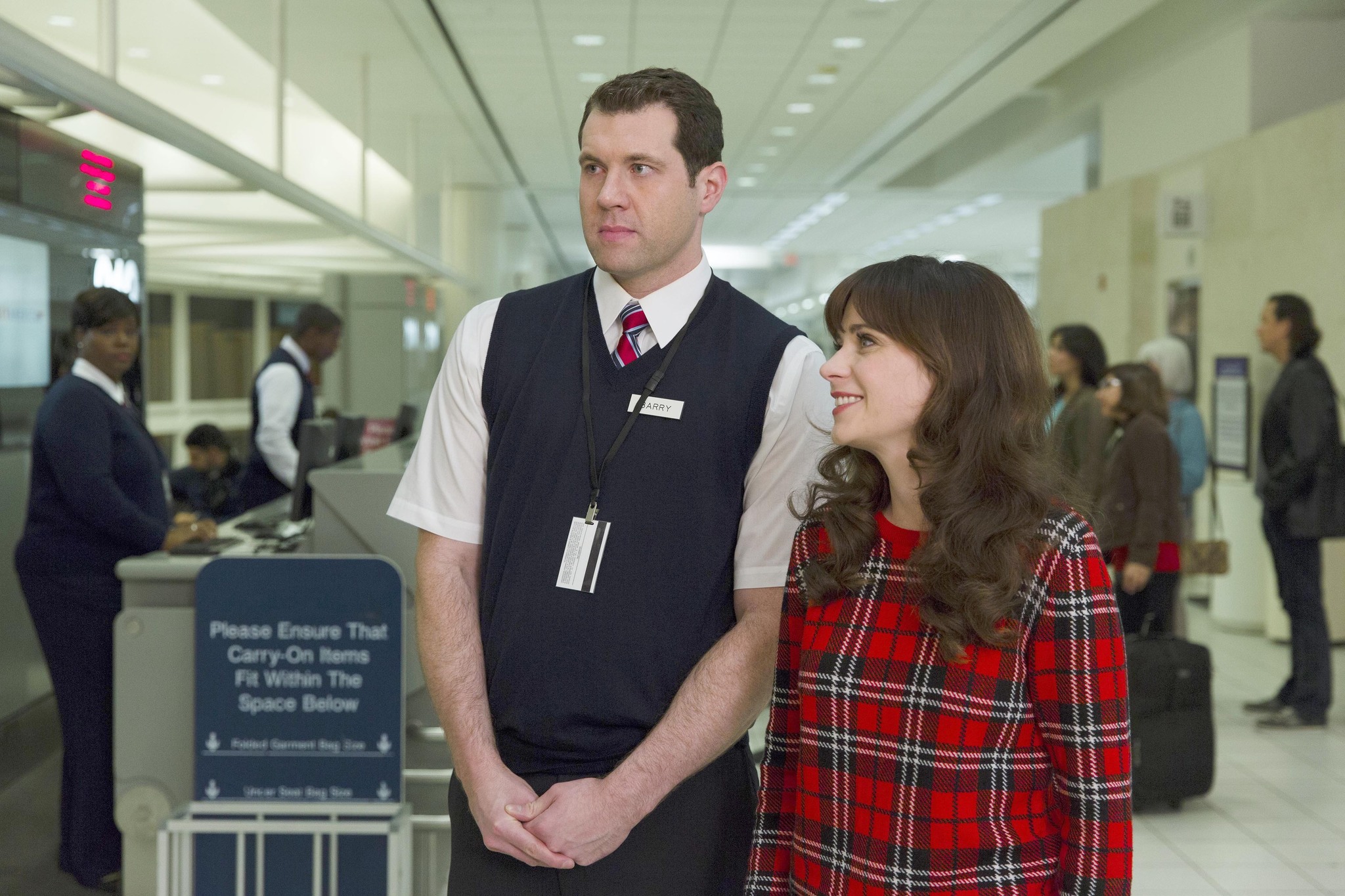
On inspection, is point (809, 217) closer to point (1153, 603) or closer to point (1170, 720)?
point (1153, 603)

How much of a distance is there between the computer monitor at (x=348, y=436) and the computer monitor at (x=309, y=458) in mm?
600

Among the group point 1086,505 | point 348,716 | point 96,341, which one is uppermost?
point 96,341

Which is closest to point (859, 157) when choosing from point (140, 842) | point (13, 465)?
point (13, 465)

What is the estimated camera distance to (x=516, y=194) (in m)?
14.4

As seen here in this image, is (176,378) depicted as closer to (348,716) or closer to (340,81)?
(340,81)

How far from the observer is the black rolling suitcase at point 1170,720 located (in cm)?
425

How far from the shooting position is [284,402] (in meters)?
5.32

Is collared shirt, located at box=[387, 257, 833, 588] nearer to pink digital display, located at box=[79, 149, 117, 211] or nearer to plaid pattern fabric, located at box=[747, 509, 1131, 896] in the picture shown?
plaid pattern fabric, located at box=[747, 509, 1131, 896]

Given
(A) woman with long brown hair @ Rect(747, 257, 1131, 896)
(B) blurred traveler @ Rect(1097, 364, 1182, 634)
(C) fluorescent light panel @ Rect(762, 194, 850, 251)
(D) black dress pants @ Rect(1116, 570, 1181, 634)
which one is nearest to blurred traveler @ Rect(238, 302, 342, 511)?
(B) blurred traveler @ Rect(1097, 364, 1182, 634)

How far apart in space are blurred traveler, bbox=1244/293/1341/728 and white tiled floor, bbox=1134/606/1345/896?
0.69 feet

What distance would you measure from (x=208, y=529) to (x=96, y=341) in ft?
2.14

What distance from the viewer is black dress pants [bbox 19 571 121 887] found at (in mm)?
3232

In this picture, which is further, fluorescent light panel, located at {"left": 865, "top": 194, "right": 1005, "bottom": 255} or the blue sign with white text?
fluorescent light panel, located at {"left": 865, "top": 194, "right": 1005, "bottom": 255}

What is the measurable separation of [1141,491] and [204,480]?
4955mm
